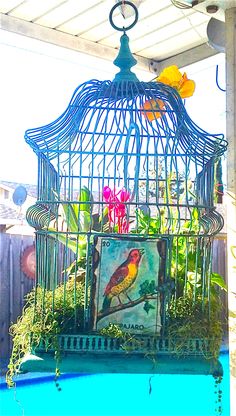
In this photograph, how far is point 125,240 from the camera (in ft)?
4.03

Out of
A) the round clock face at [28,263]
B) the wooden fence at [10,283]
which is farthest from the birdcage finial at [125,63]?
the round clock face at [28,263]

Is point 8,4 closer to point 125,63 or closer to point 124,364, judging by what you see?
point 125,63

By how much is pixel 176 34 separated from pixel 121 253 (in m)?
1.48

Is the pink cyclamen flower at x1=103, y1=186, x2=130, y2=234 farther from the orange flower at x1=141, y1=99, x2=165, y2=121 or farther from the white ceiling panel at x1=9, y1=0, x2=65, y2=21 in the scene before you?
the white ceiling panel at x1=9, y1=0, x2=65, y2=21

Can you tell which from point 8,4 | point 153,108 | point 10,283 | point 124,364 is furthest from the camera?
point 10,283

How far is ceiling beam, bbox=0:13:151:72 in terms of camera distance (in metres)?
2.28

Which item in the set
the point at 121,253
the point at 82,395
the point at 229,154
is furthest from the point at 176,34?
the point at 82,395

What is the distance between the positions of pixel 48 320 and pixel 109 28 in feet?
4.81

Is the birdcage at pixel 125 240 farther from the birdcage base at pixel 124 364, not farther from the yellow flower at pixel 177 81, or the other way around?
the yellow flower at pixel 177 81

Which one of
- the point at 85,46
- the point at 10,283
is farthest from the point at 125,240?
the point at 10,283

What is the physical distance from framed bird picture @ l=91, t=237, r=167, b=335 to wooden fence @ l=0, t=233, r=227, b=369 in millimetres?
4294

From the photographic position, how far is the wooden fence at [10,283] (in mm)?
5406

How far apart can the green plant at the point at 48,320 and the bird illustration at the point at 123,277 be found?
0.35ft

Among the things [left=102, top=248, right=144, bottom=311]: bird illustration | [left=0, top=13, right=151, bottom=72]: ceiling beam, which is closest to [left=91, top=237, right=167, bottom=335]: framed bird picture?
[left=102, top=248, right=144, bottom=311]: bird illustration
